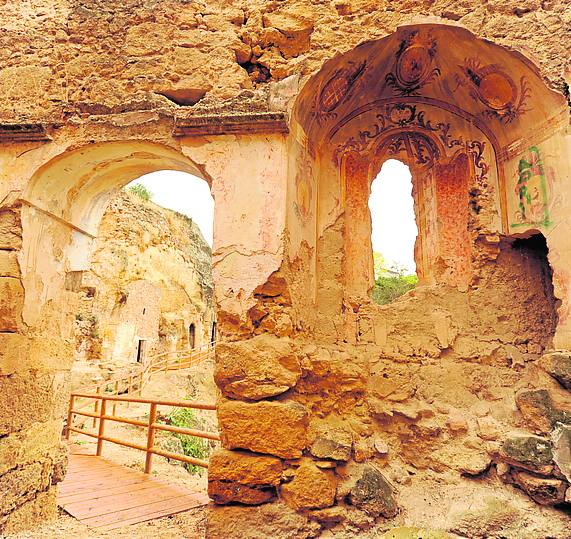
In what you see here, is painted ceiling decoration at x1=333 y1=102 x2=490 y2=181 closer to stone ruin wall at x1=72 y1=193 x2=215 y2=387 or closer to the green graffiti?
the green graffiti

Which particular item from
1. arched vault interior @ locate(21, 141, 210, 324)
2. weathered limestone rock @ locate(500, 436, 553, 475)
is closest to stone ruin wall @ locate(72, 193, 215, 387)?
arched vault interior @ locate(21, 141, 210, 324)

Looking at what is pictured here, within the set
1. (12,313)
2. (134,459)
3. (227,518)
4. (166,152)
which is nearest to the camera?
(227,518)

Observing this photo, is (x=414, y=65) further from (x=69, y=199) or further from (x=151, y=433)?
(x=151, y=433)

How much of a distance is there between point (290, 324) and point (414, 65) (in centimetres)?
260

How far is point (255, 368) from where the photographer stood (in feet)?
9.64

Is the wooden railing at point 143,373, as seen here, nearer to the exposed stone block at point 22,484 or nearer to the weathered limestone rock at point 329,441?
the exposed stone block at point 22,484

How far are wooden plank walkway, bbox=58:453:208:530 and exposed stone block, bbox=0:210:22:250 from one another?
249 centimetres

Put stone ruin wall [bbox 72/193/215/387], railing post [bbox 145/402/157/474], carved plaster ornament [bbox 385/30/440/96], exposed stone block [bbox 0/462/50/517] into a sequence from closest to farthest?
exposed stone block [bbox 0/462/50/517] → carved plaster ornament [bbox 385/30/440/96] → railing post [bbox 145/402/157/474] → stone ruin wall [bbox 72/193/215/387]

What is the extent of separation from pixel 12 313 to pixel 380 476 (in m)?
3.15

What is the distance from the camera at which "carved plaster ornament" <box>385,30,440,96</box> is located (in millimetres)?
3600

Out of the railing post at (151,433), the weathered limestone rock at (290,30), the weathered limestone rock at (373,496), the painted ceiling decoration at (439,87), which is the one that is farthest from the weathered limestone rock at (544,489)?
the weathered limestone rock at (290,30)

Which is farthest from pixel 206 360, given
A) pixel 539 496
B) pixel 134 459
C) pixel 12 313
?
pixel 539 496

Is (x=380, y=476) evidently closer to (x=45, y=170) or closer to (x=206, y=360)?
(x=45, y=170)

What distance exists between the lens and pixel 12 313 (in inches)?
136
